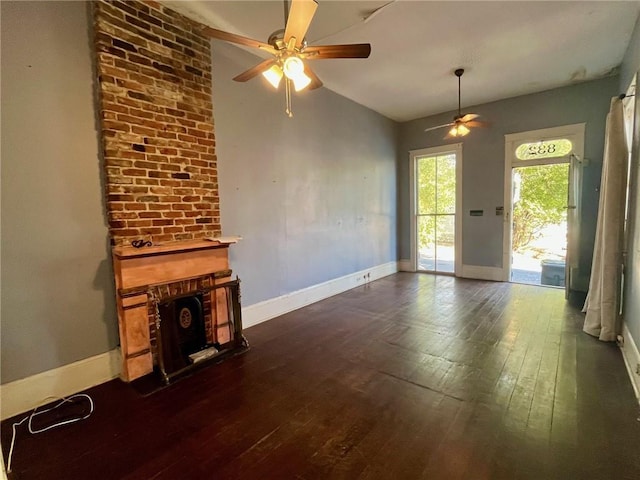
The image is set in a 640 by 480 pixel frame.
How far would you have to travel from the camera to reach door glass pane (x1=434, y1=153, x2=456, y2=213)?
5.78 m

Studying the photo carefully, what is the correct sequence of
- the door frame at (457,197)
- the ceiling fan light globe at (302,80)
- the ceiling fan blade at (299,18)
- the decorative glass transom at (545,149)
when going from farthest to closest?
the door frame at (457,197)
the decorative glass transom at (545,149)
the ceiling fan light globe at (302,80)
the ceiling fan blade at (299,18)

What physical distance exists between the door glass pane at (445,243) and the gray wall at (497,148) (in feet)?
0.83

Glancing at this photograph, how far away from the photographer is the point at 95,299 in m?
2.35

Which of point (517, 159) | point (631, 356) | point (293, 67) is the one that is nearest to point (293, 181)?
point (293, 67)

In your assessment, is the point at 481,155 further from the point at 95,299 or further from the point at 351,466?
the point at 95,299

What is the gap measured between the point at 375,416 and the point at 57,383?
7.36 ft

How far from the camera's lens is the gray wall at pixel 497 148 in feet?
14.5

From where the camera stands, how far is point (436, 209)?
6043 mm

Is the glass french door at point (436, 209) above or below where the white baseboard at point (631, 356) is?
above

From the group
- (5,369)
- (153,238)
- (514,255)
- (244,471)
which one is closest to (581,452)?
(244,471)

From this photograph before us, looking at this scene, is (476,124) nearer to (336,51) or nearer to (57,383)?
(336,51)

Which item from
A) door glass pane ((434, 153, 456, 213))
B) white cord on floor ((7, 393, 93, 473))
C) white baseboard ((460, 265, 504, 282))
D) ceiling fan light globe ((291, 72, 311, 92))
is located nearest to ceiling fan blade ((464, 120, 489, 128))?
door glass pane ((434, 153, 456, 213))

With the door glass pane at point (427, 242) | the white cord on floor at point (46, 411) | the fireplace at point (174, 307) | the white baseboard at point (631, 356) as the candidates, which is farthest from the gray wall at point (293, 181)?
the white baseboard at point (631, 356)

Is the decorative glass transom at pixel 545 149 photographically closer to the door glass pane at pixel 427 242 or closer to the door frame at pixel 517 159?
the door frame at pixel 517 159
